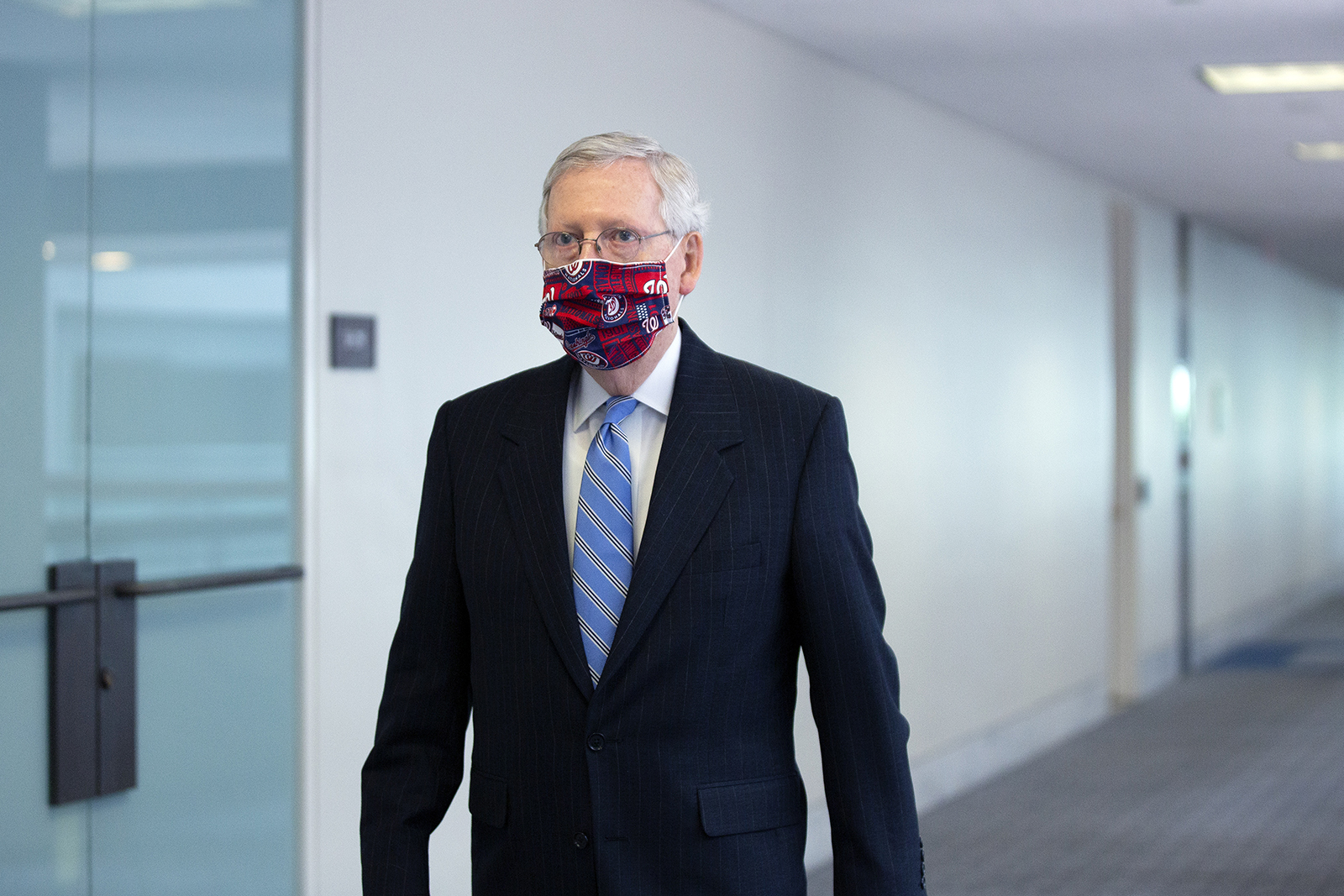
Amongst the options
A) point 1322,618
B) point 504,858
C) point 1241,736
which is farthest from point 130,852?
point 1322,618

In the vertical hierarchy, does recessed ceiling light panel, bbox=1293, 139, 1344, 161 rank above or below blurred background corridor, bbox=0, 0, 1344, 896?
above

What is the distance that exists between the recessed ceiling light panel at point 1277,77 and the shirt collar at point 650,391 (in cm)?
416

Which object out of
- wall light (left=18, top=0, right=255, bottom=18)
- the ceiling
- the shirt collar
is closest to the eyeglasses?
the shirt collar

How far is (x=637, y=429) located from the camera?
1752mm

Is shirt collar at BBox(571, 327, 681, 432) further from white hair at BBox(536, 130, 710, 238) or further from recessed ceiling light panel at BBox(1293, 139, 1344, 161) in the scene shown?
recessed ceiling light panel at BBox(1293, 139, 1344, 161)

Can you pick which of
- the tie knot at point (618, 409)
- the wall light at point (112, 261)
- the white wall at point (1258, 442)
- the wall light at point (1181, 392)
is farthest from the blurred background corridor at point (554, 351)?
the tie knot at point (618, 409)

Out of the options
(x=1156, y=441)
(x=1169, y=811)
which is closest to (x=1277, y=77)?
(x=1169, y=811)

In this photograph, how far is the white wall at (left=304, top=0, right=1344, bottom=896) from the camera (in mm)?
3264

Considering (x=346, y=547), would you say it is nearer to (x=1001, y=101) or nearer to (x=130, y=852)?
(x=130, y=852)

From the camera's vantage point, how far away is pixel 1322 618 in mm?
11984

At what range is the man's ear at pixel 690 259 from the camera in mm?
1771

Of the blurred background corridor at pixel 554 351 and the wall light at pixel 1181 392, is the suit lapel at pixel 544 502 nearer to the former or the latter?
the blurred background corridor at pixel 554 351

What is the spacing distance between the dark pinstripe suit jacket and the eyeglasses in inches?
6.2

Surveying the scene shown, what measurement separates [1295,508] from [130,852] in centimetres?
1181
